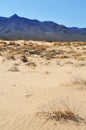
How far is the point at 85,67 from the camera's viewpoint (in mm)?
21766

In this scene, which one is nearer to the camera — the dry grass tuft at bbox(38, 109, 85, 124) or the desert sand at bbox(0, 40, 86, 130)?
the desert sand at bbox(0, 40, 86, 130)

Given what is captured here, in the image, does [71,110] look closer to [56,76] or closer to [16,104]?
[16,104]

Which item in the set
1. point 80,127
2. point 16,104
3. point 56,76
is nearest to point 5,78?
point 56,76

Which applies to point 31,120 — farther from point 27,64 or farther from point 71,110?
point 27,64

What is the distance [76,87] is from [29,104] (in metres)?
3.28

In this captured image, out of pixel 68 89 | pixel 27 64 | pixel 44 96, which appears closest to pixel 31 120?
pixel 44 96

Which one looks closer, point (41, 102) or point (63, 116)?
point (63, 116)

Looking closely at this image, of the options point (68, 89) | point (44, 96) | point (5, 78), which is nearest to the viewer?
point (44, 96)

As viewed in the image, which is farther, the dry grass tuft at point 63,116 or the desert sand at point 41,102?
the dry grass tuft at point 63,116

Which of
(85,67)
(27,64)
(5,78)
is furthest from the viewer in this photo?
(27,64)

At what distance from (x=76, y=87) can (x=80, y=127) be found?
4891mm

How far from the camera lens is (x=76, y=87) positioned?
14055 millimetres

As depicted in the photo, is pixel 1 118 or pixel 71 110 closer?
pixel 1 118

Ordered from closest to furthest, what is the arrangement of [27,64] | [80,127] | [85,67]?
[80,127] < [85,67] < [27,64]
